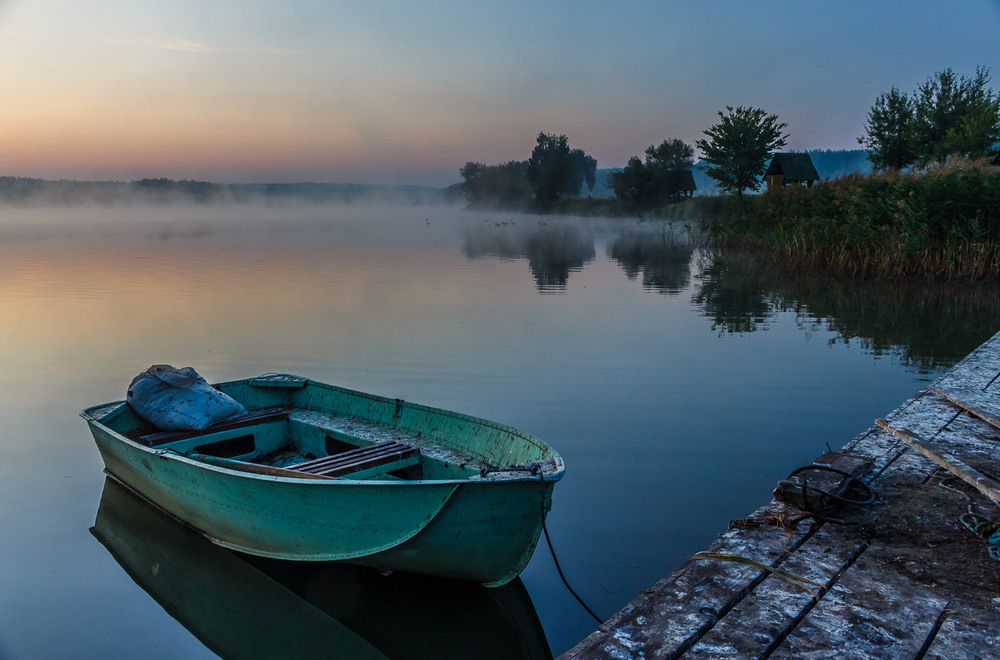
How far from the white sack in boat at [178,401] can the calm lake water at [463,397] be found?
0.93 meters

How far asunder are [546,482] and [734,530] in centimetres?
114

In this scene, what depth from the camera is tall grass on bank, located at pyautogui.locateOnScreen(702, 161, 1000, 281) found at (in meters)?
17.3

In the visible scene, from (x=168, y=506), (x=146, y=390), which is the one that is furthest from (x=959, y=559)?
(x=146, y=390)

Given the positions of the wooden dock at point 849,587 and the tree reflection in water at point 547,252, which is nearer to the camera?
the wooden dock at point 849,587

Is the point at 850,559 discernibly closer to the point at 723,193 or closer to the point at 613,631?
the point at 613,631

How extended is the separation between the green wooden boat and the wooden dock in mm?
1306

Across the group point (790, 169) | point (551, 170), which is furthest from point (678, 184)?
point (551, 170)

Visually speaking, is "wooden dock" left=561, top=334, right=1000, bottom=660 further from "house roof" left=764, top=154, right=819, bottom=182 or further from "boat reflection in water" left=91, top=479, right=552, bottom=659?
"house roof" left=764, top=154, right=819, bottom=182

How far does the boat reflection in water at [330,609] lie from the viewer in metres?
4.71

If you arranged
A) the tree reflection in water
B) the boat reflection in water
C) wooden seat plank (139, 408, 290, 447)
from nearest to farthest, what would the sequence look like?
the boat reflection in water, wooden seat plank (139, 408, 290, 447), the tree reflection in water

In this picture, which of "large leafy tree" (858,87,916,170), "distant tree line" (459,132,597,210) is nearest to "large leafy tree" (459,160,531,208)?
"distant tree line" (459,132,597,210)

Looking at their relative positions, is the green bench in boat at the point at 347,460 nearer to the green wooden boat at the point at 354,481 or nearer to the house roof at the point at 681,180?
the green wooden boat at the point at 354,481

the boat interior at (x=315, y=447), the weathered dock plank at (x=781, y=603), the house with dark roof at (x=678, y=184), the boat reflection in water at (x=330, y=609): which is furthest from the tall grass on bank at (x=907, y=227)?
the house with dark roof at (x=678, y=184)

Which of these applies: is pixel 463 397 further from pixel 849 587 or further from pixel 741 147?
pixel 741 147
